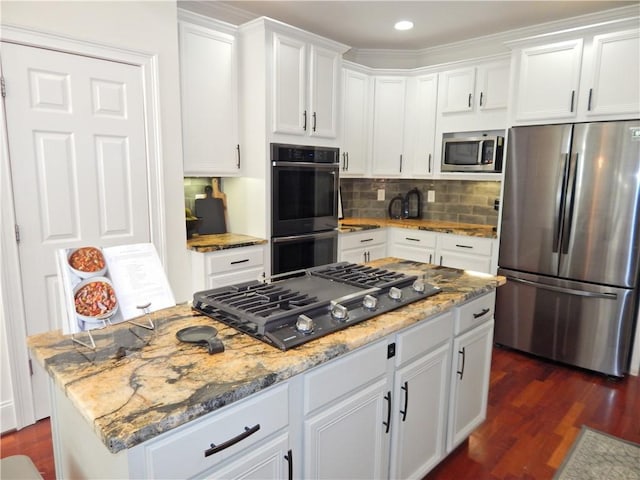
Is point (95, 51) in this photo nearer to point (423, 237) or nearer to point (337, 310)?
point (337, 310)

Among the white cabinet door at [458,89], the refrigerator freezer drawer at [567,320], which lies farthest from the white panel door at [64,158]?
the refrigerator freezer drawer at [567,320]

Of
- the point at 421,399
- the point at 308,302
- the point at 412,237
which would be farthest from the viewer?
the point at 412,237

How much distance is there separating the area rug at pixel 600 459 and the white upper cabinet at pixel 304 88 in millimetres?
2762

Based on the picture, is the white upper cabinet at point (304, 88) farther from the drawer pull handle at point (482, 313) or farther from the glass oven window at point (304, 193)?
the drawer pull handle at point (482, 313)

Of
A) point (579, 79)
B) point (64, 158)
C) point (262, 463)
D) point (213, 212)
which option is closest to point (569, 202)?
point (579, 79)

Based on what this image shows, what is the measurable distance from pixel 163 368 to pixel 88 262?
423mm

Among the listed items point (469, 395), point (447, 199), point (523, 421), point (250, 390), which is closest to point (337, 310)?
point (250, 390)

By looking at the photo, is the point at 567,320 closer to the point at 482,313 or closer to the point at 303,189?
the point at 482,313

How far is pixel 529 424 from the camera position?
253 centimetres

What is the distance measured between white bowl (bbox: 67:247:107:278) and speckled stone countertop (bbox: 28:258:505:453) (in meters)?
0.22

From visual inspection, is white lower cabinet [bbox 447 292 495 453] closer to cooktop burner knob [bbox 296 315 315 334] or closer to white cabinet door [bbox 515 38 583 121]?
cooktop burner knob [bbox 296 315 315 334]

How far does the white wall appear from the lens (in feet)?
7.38

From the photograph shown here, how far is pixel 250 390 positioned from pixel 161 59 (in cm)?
241

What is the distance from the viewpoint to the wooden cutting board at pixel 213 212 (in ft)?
11.2
